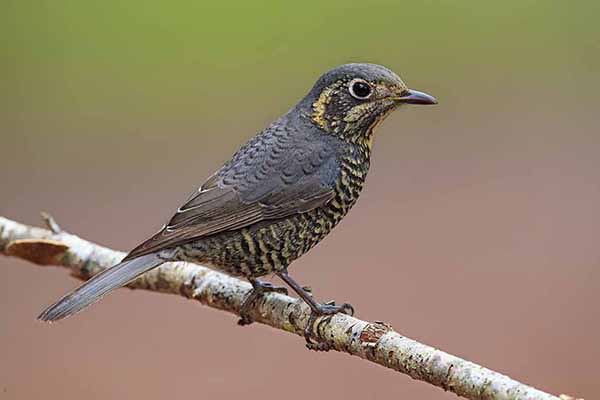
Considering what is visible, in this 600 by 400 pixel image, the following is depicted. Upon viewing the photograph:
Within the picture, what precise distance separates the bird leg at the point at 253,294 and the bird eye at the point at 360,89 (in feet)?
2.71

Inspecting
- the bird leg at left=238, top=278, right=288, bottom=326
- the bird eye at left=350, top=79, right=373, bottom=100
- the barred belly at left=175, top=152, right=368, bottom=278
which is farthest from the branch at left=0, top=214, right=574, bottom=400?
the bird eye at left=350, top=79, right=373, bottom=100

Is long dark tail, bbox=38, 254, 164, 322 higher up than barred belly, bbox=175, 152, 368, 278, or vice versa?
barred belly, bbox=175, 152, 368, 278

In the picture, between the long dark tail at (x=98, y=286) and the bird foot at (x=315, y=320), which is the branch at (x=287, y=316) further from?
the long dark tail at (x=98, y=286)

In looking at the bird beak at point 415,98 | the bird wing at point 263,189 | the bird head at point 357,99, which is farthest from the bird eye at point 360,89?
the bird wing at point 263,189

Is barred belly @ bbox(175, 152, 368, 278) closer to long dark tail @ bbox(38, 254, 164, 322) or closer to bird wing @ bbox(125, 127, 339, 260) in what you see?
bird wing @ bbox(125, 127, 339, 260)

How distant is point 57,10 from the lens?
29.8 feet

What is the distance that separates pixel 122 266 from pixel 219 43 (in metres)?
5.50

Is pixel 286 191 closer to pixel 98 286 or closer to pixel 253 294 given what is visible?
pixel 253 294

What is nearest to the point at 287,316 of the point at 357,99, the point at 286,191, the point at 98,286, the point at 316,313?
the point at 316,313

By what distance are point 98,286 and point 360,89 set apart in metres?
1.22

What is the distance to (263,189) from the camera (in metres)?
3.93

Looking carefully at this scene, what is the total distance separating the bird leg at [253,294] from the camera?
3991 mm

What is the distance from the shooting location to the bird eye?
152 inches

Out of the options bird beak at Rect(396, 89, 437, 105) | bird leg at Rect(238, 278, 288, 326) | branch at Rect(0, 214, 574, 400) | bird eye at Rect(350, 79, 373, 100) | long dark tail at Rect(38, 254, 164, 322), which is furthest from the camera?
bird leg at Rect(238, 278, 288, 326)
